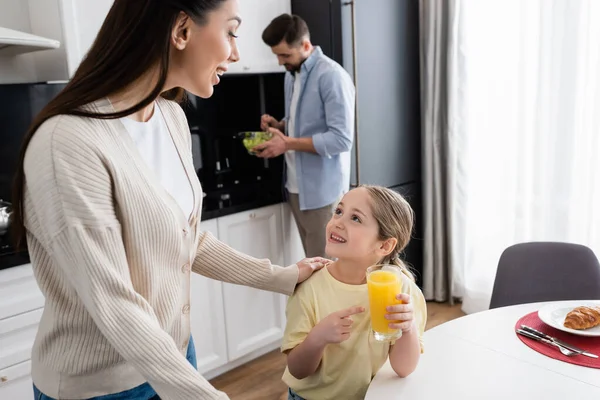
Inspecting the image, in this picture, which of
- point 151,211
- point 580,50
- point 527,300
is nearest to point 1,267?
point 151,211

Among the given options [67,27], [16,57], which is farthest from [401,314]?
[16,57]

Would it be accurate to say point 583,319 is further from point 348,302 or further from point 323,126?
point 323,126

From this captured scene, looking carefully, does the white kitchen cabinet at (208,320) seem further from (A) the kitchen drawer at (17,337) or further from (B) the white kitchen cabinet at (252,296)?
(A) the kitchen drawer at (17,337)

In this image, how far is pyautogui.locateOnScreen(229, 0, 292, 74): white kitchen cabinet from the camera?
2.75 metres

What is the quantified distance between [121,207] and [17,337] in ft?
4.60

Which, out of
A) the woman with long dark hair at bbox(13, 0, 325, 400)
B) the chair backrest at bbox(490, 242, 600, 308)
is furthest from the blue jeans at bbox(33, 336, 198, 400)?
the chair backrest at bbox(490, 242, 600, 308)

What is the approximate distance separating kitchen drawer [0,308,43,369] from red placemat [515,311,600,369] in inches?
62.5

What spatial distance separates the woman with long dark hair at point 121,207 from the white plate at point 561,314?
0.91 metres

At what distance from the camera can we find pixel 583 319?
1.40m

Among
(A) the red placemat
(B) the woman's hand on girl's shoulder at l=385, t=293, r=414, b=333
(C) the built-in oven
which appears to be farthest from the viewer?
(C) the built-in oven

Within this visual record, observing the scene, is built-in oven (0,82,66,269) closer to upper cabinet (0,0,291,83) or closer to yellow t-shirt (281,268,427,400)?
upper cabinet (0,0,291,83)

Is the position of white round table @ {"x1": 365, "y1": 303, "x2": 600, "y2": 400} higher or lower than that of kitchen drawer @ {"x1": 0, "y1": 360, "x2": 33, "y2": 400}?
higher

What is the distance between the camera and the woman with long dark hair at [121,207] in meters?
0.84

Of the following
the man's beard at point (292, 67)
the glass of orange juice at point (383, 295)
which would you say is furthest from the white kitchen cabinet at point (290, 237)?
the glass of orange juice at point (383, 295)
